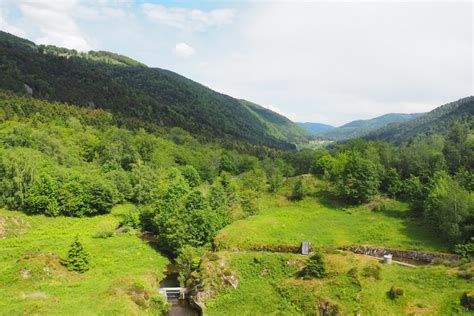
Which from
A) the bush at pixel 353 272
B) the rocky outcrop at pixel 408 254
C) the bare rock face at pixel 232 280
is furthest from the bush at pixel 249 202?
the bush at pixel 353 272

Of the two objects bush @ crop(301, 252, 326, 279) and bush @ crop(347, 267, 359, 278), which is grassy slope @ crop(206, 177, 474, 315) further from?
bush @ crop(301, 252, 326, 279)

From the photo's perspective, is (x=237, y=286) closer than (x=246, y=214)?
Yes

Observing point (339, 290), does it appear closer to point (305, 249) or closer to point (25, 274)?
point (305, 249)

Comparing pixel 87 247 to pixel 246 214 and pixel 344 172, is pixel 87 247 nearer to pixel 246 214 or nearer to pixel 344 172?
pixel 246 214

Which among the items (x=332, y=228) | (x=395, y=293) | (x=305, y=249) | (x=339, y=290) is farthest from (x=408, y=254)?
(x=339, y=290)

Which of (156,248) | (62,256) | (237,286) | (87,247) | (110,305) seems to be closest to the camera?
(110,305)

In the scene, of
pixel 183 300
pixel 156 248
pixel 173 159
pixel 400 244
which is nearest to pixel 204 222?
pixel 156 248
